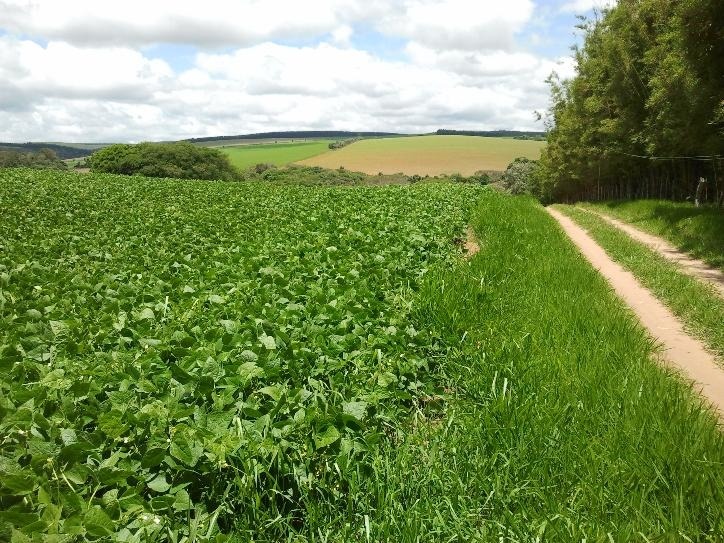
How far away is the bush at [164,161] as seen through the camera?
6141 centimetres

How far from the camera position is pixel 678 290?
33.9 feet

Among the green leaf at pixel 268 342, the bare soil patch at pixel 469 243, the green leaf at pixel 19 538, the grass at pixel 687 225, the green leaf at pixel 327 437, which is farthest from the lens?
the grass at pixel 687 225

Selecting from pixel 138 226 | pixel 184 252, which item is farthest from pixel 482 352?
pixel 138 226

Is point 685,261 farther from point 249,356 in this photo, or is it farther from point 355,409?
point 249,356

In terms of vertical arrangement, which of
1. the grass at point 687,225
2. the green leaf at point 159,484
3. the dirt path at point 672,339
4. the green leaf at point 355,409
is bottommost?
the dirt path at point 672,339

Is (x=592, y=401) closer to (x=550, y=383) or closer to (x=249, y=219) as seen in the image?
(x=550, y=383)

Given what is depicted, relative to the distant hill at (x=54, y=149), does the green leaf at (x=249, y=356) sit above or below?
below

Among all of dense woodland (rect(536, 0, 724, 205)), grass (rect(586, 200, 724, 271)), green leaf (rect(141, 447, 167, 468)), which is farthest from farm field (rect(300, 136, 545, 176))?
green leaf (rect(141, 447, 167, 468))

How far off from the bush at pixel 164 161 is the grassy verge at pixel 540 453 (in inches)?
2397

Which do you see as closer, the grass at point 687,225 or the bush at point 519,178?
the grass at point 687,225

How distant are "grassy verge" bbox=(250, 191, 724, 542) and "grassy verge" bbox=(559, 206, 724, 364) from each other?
9.40 ft

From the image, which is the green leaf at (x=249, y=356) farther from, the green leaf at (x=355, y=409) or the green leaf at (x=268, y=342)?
the green leaf at (x=355, y=409)

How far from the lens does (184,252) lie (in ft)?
36.7

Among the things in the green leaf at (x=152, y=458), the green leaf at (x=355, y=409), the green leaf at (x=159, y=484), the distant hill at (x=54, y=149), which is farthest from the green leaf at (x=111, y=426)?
the distant hill at (x=54, y=149)
